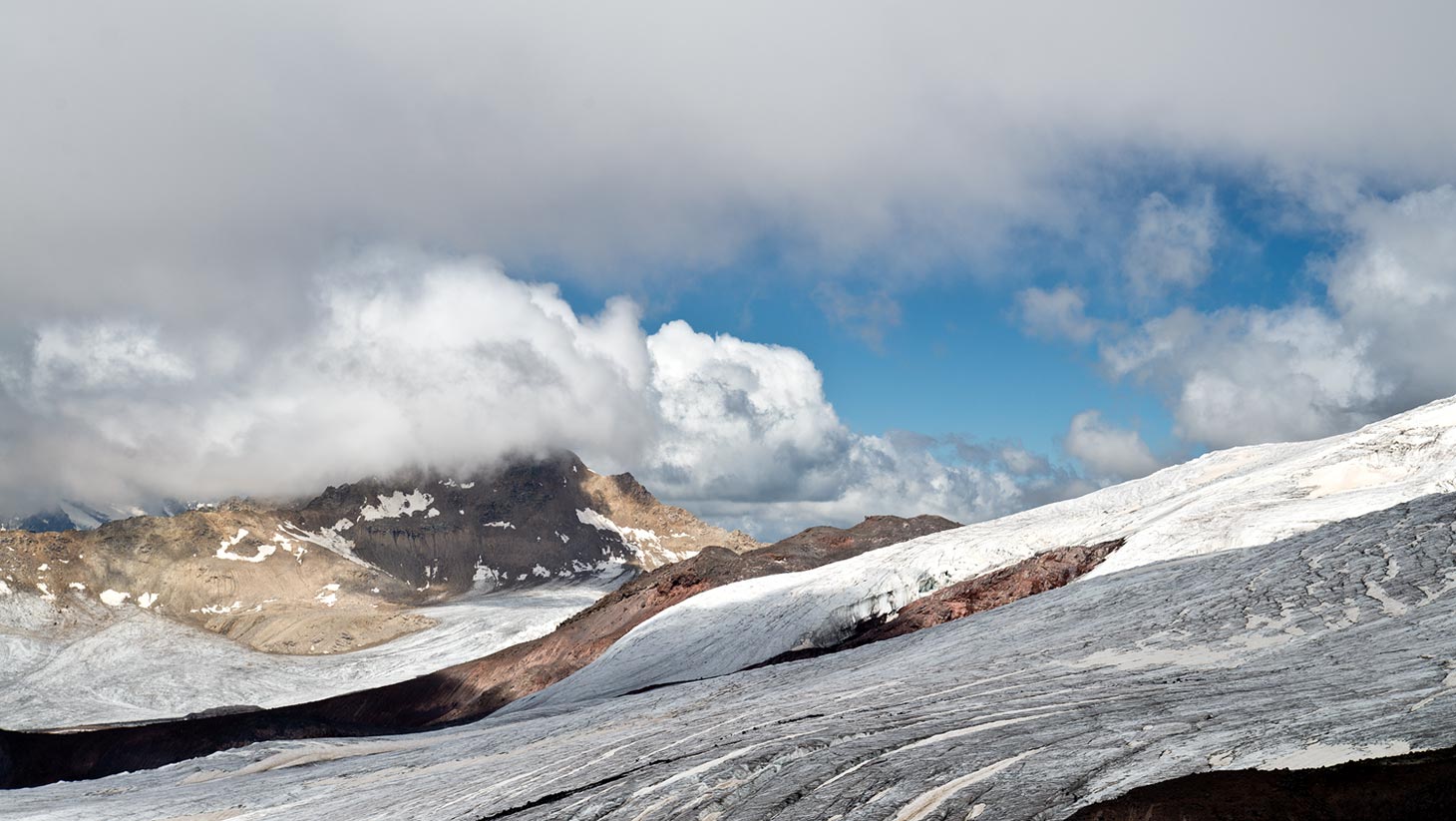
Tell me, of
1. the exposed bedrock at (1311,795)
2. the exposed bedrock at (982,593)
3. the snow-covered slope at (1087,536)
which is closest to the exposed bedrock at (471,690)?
the snow-covered slope at (1087,536)

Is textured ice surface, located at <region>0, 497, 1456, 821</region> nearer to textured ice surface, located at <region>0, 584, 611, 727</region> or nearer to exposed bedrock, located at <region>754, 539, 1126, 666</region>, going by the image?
exposed bedrock, located at <region>754, 539, 1126, 666</region>

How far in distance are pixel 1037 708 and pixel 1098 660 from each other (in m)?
4.66

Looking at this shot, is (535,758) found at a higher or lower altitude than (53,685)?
lower

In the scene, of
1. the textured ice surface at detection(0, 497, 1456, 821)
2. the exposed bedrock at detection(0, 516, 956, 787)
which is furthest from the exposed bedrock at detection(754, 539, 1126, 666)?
the exposed bedrock at detection(0, 516, 956, 787)

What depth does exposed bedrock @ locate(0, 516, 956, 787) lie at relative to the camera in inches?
2458

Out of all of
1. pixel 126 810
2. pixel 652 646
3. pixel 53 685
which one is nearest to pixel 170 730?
pixel 652 646

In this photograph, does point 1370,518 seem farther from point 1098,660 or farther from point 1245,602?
point 1098,660

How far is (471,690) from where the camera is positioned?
71125 mm

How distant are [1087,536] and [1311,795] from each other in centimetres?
3410

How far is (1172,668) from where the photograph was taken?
14117 millimetres

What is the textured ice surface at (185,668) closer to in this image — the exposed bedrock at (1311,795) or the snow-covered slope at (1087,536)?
the snow-covered slope at (1087,536)

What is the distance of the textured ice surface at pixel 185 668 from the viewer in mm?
120500

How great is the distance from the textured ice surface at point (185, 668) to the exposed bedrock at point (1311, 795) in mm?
121127

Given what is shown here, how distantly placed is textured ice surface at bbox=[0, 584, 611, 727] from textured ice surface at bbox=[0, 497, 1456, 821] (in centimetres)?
10430
